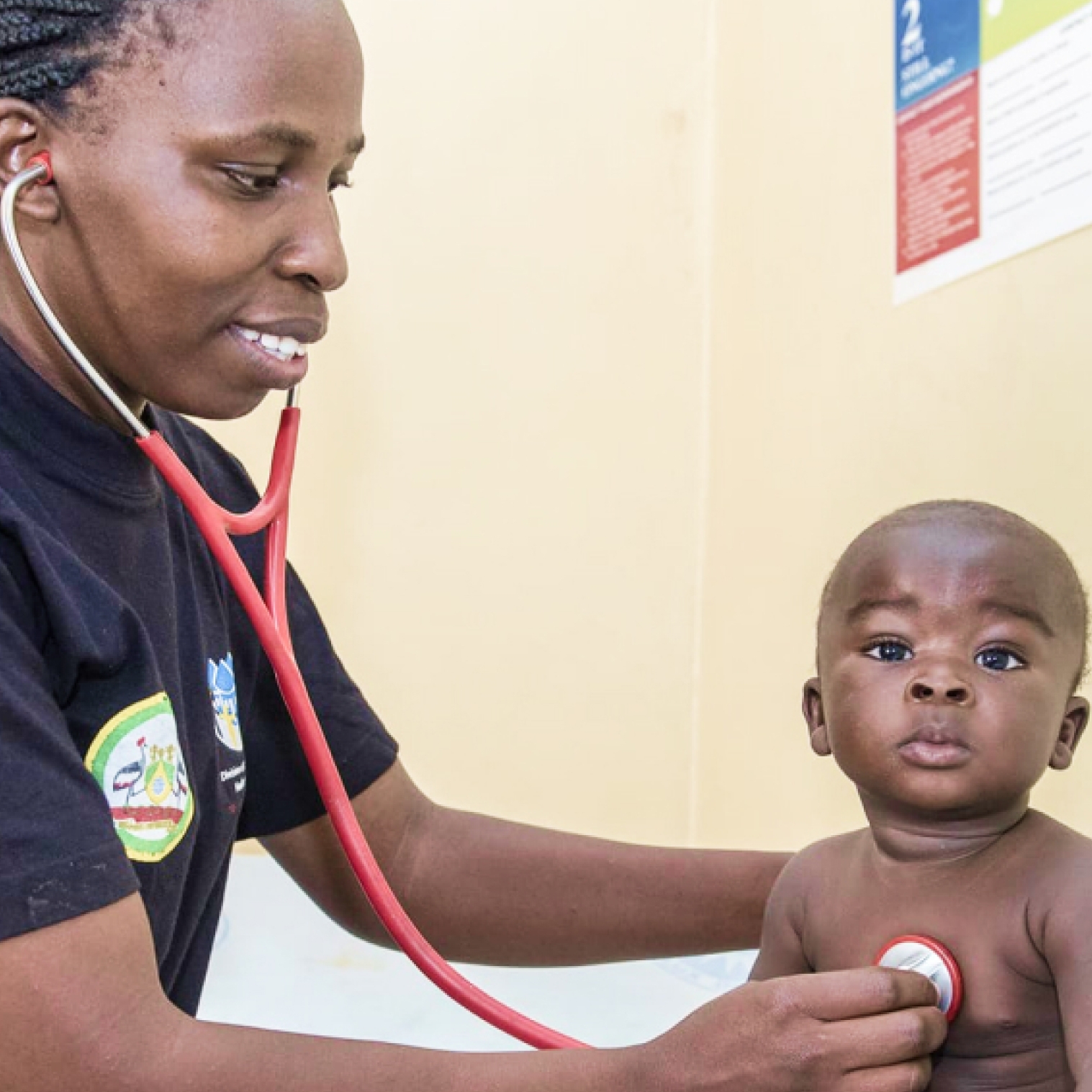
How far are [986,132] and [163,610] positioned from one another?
0.98 meters

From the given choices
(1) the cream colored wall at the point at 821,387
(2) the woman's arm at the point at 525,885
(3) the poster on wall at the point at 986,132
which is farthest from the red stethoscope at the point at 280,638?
(3) the poster on wall at the point at 986,132

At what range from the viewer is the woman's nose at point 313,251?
1.02m

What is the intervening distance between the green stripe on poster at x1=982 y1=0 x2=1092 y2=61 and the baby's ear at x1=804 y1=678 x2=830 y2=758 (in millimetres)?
746

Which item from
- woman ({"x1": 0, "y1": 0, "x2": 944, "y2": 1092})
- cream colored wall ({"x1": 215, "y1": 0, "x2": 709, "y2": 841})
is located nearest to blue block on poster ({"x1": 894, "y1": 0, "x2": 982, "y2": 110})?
cream colored wall ({"x1": 215, "y1": 0, "x2": 709, "y2": 841})

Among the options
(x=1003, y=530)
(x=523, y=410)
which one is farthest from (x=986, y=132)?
(x=523, y=410)

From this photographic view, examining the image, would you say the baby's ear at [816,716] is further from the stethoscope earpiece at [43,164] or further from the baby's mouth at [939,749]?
the stethoscope earpiece at [43,164]

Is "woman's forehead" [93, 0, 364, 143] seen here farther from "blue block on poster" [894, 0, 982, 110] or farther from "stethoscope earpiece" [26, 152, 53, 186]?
"blue block on poster" [894, 0, 982, 110]

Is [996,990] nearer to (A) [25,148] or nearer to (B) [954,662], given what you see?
(B) [954,662]

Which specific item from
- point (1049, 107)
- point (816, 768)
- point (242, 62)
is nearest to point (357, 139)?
point (242, 62)

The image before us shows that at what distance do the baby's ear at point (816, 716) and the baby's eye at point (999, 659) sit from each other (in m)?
0.13

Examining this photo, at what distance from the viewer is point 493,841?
4.68ft

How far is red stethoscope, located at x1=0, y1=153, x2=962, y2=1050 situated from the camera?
96cm

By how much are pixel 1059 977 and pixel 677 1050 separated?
25cm

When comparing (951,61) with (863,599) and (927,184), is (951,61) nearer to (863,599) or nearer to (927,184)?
(927,184)
